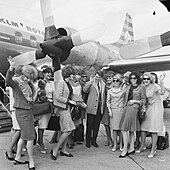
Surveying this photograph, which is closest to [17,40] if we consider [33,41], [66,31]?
[33,41]

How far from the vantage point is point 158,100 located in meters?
4.81

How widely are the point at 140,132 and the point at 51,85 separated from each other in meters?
2.00

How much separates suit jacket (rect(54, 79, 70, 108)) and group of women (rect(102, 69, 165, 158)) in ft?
3.44

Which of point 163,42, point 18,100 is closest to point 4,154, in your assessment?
point 18,100

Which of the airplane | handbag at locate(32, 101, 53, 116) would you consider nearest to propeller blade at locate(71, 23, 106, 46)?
the airplane

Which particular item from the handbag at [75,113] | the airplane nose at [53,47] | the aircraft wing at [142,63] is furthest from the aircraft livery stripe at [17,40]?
the handbag at [75,113]

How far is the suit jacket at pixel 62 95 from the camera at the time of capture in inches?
174

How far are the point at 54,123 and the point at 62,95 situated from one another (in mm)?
539

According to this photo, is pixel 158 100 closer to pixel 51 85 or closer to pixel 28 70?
pixel 51 85

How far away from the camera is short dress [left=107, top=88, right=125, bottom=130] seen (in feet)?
16.4

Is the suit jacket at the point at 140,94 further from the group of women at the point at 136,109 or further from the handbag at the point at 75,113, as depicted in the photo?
the handbag at the point at 75,113

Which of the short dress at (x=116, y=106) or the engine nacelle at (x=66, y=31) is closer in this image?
the short dress at (x=116, y=106)

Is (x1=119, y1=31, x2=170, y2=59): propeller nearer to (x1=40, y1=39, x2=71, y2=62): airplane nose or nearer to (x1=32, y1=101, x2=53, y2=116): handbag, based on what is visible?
(x1=32, y1=101, x2=53, y2=116): handbag

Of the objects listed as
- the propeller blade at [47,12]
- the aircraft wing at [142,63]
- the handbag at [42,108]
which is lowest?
the handbag at [42,108]
